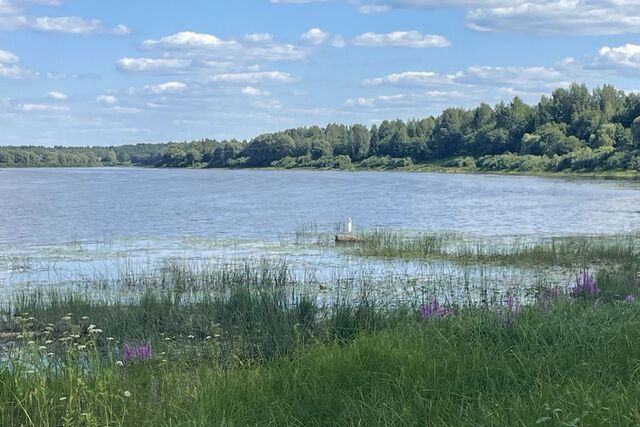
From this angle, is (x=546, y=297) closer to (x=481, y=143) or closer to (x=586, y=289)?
(x=586, y=289)

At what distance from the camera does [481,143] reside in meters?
135

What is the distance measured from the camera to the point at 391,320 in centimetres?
927

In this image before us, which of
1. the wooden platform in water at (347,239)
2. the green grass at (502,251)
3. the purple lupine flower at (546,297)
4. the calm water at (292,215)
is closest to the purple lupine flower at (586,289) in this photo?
the purple lupine flower at (546,297)

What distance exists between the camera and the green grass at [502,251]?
707 inches

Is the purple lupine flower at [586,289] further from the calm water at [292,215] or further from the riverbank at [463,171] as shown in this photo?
the riverbank at [463,171]

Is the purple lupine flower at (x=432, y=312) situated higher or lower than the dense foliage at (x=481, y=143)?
lower

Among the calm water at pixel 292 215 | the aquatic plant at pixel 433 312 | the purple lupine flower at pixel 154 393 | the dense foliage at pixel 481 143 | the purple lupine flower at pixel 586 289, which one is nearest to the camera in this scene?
the purple lupine flower at pixel 154 393

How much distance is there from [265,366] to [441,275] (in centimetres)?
880

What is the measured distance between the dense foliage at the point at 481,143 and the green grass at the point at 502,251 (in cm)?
7132

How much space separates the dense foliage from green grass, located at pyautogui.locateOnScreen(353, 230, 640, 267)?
234 ft

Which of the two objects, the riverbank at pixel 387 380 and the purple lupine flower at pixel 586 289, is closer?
the riverbank at pixel 387 380

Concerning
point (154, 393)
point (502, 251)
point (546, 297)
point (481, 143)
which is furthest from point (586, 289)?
point (481, 143)

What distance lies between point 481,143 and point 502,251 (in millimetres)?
118981

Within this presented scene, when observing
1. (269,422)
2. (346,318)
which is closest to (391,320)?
(346,318)
